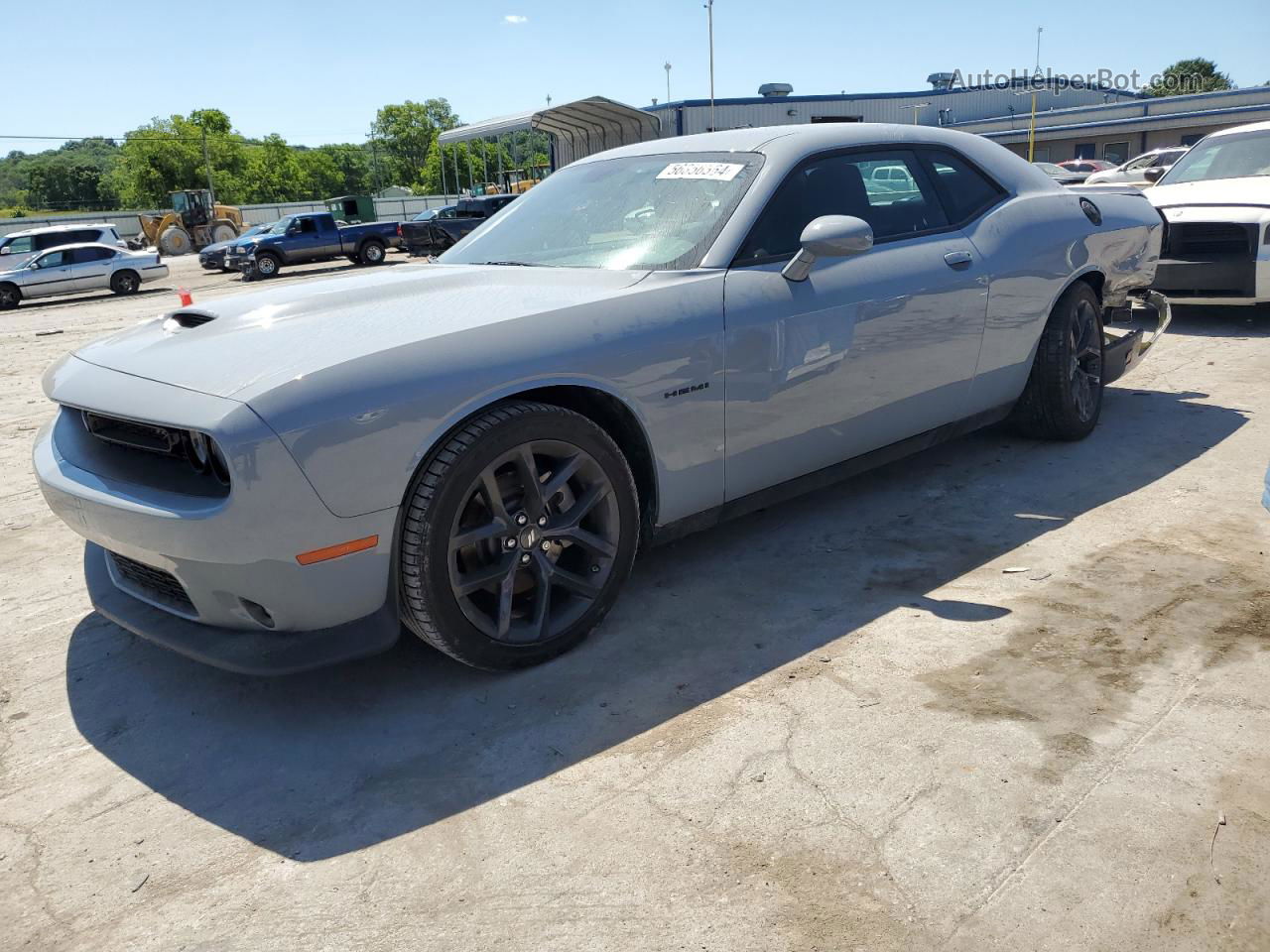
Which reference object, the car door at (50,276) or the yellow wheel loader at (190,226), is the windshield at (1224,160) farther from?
the yellow wheel loader at (190,226)

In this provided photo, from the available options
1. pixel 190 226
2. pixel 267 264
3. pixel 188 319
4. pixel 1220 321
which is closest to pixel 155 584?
pixel 188 319

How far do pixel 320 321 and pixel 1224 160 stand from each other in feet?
28.7

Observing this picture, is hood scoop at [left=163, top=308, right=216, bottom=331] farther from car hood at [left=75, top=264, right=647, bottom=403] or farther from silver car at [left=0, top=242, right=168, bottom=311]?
silver car at [left=0, top=242, right=168, bottom=311]

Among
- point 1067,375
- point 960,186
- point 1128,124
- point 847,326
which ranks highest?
point 1128,124

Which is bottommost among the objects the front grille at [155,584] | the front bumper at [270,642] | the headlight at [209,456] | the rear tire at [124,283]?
the front bumper at [270,642]

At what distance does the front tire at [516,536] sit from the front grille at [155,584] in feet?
1.99

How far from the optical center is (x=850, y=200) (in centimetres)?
372

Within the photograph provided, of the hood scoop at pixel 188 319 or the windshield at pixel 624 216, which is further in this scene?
the windshield at pixel 624 216

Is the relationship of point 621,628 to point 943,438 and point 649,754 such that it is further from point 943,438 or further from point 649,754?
point 943,438

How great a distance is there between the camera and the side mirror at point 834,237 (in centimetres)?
320

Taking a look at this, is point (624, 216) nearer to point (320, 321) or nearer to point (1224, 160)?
point (320, 321)

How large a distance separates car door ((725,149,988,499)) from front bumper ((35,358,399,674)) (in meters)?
1.34

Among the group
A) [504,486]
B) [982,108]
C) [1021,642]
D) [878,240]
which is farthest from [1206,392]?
[982,108]

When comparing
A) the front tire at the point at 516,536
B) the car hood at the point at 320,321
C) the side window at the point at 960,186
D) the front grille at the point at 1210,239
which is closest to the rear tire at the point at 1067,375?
the side window at the point at 960,186
